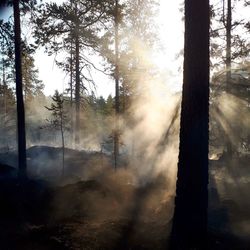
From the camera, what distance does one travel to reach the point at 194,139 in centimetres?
800

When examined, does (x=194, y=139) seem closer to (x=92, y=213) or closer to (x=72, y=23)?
(x=92, y=213)

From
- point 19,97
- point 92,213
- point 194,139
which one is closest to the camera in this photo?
point 194,139

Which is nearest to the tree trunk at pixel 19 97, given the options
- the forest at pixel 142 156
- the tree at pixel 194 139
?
the forest at pixel 142 156

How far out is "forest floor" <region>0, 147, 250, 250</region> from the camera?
316 inches

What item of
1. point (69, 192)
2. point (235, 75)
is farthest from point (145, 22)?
point (69, 192)

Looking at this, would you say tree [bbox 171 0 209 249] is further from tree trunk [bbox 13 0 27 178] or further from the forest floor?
tree trunk [bbox 13 0 27 178]

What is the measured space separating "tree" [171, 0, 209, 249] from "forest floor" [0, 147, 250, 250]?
0.42m

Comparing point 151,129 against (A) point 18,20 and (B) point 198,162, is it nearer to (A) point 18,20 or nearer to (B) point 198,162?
(A) point 18,20

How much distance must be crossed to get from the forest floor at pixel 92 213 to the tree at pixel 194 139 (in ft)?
1.38

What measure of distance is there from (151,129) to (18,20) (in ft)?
54.0

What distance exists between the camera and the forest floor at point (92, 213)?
8.03 metres

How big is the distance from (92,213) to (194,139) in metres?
6.67

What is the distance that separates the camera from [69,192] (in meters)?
15.8

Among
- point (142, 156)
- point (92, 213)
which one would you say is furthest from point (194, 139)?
point (142, 156)
